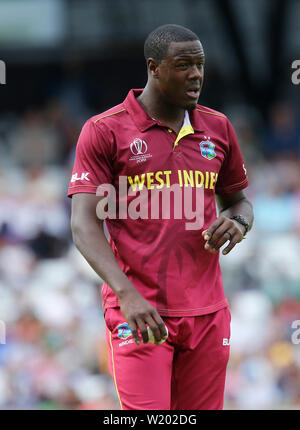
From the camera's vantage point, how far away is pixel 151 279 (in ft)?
12.5

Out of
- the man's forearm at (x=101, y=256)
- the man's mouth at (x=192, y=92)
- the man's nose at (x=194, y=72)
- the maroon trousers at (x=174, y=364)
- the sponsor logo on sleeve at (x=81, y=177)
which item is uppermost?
the man's nose at (x=194, y=72)

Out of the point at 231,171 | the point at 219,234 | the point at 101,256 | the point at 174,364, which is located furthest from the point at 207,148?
the point at 174,364

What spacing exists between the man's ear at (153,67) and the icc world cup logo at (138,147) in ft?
1.07

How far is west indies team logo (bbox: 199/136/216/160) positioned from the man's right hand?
838 mm

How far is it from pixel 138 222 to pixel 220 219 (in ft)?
1.27

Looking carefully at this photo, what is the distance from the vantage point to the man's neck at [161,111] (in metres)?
3.94

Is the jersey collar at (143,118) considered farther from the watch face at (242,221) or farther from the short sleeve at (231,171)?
the watch face at (242,221)

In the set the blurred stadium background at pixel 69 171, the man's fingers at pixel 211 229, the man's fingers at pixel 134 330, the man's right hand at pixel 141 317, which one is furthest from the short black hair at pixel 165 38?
the blurred stadium background at pixel 69 171

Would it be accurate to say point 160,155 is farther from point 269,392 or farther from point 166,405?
point 269,392

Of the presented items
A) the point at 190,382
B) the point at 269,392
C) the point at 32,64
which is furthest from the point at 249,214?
the point at 32,64

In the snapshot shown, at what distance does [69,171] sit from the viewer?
11.0m

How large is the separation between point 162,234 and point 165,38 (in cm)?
92

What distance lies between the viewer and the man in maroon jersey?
12.2 feet

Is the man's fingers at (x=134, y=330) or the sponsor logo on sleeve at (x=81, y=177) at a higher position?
the sponsor logo on sleeve at (x=81, y=177)
